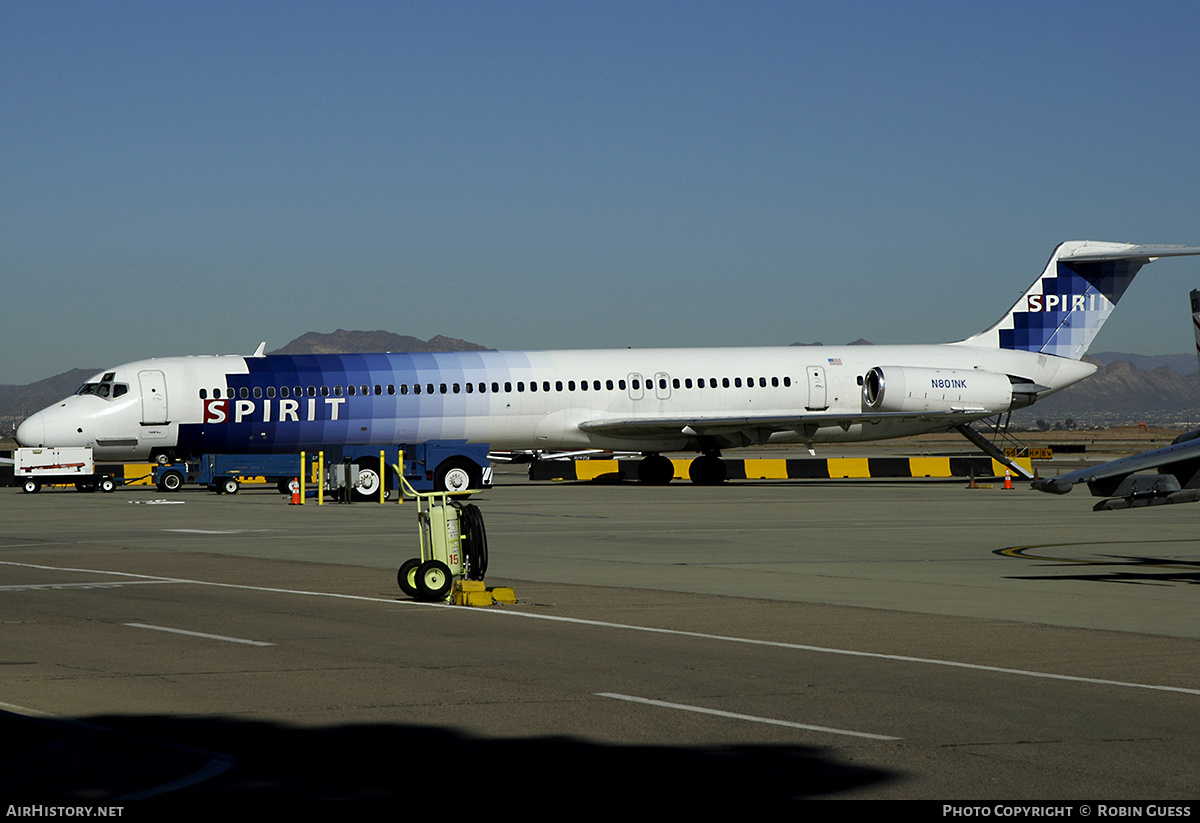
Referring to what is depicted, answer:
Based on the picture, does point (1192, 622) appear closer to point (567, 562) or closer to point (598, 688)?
point (598, 688)

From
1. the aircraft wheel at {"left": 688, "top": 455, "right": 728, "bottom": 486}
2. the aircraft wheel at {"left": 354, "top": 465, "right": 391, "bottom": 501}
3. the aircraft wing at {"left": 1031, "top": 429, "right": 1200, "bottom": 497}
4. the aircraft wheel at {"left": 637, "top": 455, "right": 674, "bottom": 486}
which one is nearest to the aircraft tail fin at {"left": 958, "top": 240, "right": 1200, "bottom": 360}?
A: the aircraft wheel at {"left": 688, "top": 455, "right": 728, "bottom": 486}

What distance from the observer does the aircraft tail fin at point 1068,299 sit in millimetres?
48062

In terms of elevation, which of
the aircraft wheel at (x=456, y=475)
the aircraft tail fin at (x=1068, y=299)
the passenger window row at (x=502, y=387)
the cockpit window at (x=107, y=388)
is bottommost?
the aircraft wheel at (x=456, y=475)

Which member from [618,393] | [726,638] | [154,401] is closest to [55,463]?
[154,401]

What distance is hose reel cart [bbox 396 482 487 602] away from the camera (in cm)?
1527

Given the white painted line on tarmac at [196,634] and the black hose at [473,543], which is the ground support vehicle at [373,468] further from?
the white painted line on tarmac at [196,634]

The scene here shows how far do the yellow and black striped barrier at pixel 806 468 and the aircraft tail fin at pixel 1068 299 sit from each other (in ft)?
13.9

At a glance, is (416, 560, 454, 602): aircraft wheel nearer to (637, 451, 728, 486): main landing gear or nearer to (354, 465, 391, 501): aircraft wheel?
(354, 465, 391, 501): aircraft wheel

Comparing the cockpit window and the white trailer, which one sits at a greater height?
the cockpit window

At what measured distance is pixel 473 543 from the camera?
50.2ft

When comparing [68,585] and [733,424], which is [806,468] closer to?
[733,424]

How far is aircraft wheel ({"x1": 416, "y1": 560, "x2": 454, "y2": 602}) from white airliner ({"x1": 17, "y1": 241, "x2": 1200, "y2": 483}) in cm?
2649

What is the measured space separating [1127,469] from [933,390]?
93.7ft

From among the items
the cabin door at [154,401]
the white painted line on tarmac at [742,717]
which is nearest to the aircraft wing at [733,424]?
the cabin door at [154,401]
